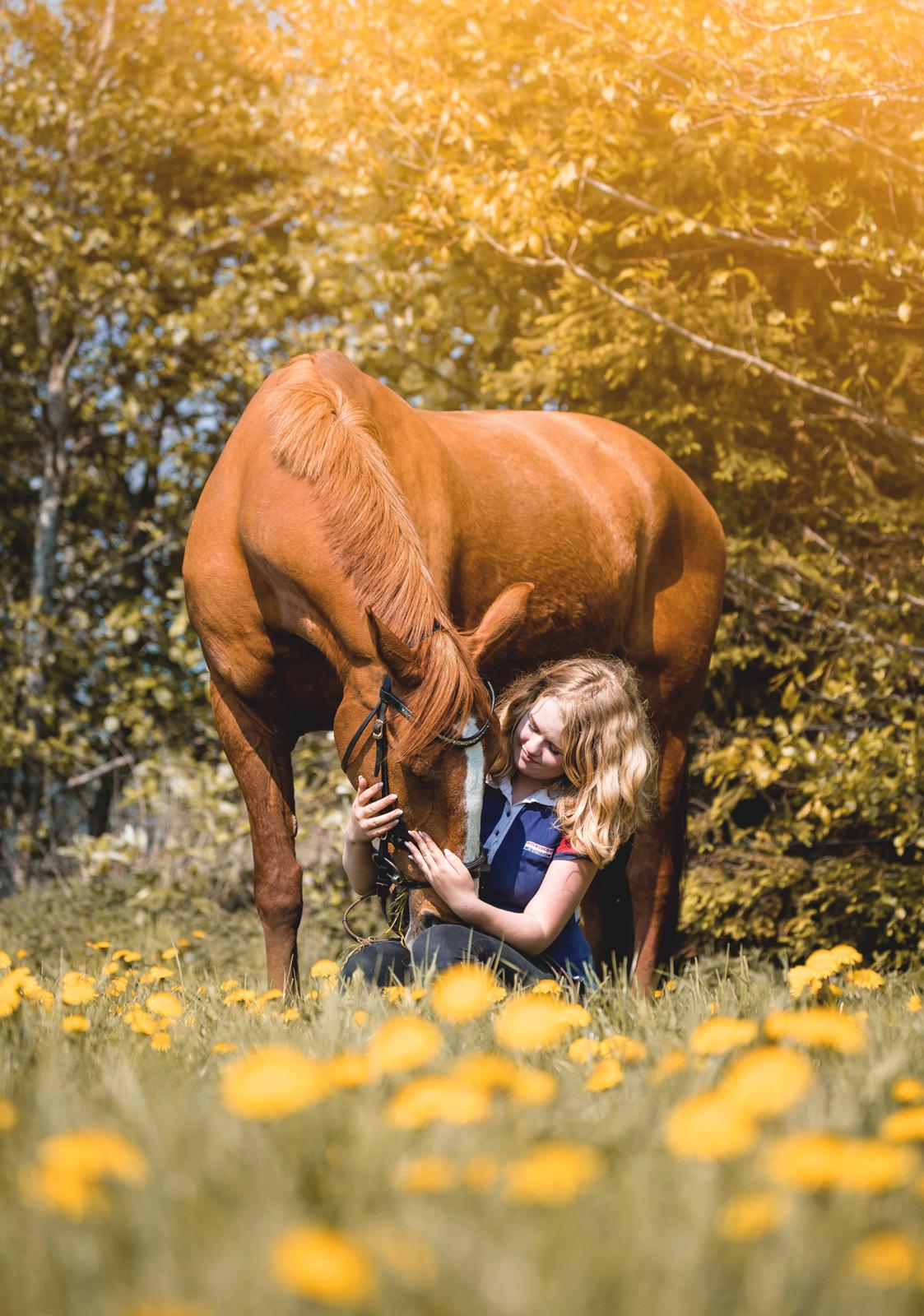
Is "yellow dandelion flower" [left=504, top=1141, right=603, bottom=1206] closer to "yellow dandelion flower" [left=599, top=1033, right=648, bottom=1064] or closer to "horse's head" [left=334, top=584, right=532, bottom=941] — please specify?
"yellow dandelion flower" [left=599, top=1033, right=648, bottom=1064]

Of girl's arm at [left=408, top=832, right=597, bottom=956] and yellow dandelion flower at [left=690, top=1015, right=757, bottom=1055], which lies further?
girl's arm at [left=408, top=832, right=597, bottom=956]

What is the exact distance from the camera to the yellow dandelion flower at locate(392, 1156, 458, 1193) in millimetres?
973

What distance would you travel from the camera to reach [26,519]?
8438 millimetres

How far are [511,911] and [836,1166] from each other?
2264mm

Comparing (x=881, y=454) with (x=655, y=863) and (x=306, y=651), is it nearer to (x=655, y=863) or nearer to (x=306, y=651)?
(x=655, y=863)


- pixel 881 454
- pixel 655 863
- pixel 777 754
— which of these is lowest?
pixel 655 863

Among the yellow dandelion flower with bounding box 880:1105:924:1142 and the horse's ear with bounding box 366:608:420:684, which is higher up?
the horse's ear with bounding box 366:608:420:684

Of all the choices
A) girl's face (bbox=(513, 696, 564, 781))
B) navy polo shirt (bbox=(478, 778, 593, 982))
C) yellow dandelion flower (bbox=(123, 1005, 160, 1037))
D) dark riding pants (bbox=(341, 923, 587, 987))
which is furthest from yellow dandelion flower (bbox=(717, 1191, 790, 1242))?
girl's face (bbox=(513, 696, 564, 781))

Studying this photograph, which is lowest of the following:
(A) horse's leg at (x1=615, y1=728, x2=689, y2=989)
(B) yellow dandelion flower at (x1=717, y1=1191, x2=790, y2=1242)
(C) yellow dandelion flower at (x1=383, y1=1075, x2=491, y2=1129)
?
(A) horse's leg at (x1=615, y1=728, x2=689, y2=989)

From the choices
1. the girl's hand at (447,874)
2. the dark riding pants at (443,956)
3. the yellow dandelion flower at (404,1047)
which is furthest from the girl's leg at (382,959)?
the yellow dandelion flower at (404,1047)

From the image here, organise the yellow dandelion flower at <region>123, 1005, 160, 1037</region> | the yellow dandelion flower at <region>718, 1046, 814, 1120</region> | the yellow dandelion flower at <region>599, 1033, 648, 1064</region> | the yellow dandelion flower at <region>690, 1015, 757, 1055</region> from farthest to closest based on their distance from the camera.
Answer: the yellow dandelion flower at <region>123, 1005, 160, 1037</region>, the yellow dandelion flower at <region>599, 1033, 648, 1064</region>, the yellow dandelion flower at <region>690, 1015, 757, 1055</region>, the yellow dandelion flower at <region>718, 1046, 814, 1120</region>

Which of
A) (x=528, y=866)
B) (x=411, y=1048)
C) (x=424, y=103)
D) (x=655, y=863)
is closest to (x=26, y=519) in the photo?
(x=424, y=103)

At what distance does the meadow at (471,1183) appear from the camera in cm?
85

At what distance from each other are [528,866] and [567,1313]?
91.7 inches
